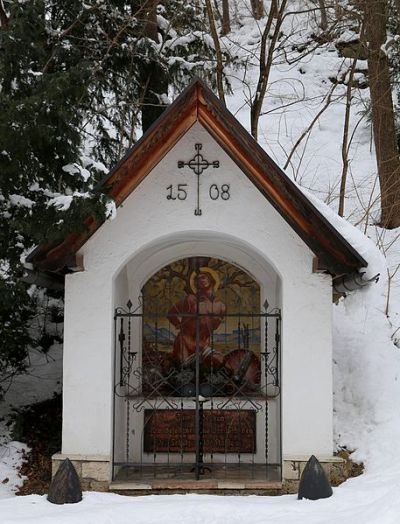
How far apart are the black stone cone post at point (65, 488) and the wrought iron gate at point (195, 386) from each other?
1.39 metres

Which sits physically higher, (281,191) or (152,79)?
(152,79)

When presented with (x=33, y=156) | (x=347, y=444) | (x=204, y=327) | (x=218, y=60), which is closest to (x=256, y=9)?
(x=218, y=60)

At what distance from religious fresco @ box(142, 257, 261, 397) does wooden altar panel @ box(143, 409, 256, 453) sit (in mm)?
350

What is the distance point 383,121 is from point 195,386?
26.0 feet

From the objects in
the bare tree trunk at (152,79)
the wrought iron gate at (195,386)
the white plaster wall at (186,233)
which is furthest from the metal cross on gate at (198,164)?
the bare tree trunk at (152,79)

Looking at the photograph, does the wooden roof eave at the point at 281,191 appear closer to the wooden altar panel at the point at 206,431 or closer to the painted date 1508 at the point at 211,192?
the painted date 1508 at the point at 211,192

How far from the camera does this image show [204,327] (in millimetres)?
8875

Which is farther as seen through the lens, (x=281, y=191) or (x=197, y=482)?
(x=197, y=482)

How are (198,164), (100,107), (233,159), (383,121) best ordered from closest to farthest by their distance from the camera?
(233,159) → (198,164) → (100,107) → (383,121)

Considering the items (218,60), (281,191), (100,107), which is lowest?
(281,191)

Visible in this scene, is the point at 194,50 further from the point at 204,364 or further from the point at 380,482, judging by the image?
the point at 380,482

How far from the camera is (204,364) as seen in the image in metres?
8.86

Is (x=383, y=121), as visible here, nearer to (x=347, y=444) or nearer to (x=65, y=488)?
(x=347, y=444)

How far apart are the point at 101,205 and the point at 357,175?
12.7 m
